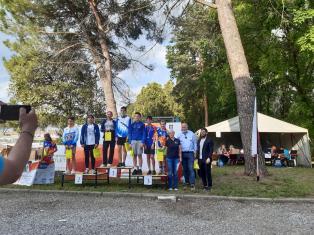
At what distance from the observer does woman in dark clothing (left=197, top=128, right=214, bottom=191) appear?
10.9 meters

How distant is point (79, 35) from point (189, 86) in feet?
64.2

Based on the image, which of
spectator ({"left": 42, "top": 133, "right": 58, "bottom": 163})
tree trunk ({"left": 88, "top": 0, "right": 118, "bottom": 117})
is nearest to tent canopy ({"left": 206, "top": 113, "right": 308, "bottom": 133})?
tree trunk ({"left": 88, "top": 0, "right": 118, "bottom": 117})

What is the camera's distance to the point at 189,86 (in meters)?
39.0

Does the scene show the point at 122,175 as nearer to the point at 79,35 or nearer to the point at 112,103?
the point at 112,103

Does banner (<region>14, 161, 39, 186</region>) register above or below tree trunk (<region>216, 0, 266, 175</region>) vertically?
below

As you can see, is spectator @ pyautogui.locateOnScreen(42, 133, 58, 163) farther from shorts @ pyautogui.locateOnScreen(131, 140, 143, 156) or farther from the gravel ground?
shorts @ pyautogui.locateOnScreen(131, 140, 143, 156)

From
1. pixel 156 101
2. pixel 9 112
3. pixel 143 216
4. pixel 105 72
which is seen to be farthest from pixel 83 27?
pixel 156 101

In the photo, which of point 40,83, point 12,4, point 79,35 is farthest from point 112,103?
point 40,83

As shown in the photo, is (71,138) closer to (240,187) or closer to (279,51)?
A: (240,187)

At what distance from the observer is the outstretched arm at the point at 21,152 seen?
75.8 inches

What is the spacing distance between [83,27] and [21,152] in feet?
63.0

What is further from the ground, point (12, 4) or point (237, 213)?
point (12, 4)

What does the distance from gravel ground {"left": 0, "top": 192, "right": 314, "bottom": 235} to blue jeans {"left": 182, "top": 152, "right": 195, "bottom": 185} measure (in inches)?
56.3

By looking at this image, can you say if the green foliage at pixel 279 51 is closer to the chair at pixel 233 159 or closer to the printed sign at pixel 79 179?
the chair at pixel 233 159
